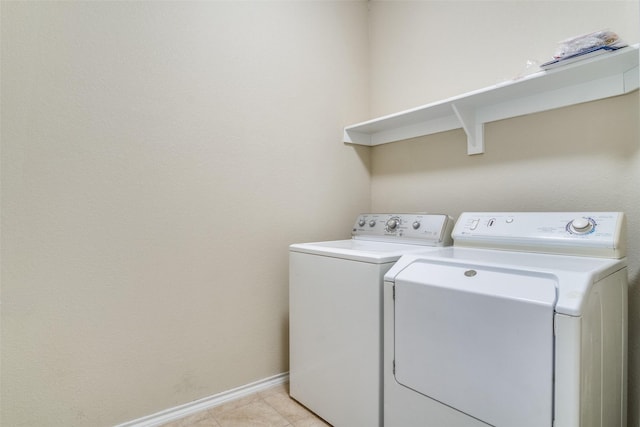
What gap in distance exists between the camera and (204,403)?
1.69m

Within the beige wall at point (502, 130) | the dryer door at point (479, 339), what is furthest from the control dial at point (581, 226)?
the dryer door at point (479, 339)

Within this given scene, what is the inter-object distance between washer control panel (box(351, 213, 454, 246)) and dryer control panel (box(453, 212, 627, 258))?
0.26 feet

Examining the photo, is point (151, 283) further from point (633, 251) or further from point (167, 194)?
point (633, 251)

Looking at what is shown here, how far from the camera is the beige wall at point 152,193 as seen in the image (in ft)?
4.30

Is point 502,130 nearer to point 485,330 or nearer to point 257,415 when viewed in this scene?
point 485,330

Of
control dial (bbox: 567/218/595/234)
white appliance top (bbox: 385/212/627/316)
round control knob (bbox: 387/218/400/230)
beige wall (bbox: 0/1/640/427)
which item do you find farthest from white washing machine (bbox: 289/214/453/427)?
control dial (bbox: 567/218/595/234)

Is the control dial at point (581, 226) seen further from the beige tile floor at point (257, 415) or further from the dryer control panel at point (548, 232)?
the beige tile floor at point (257, 415)

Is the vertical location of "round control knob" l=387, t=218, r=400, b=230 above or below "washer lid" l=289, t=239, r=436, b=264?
above

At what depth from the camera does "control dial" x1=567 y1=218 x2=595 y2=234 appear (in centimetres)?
119

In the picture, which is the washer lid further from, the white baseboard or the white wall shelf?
the white baseboard

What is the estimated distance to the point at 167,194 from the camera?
5.24 feet

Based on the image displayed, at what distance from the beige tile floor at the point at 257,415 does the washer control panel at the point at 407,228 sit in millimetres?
936

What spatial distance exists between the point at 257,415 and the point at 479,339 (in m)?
1.15

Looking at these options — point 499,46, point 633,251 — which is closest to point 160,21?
point 499,46
